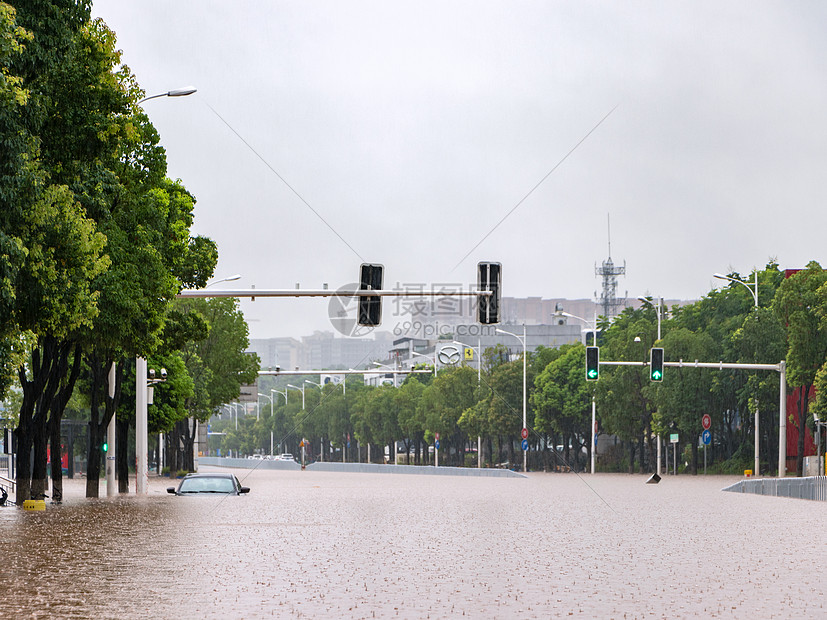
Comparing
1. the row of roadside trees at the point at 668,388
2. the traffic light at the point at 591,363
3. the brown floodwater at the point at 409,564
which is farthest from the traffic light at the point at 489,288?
the row of roadside trees at the point at 668,388

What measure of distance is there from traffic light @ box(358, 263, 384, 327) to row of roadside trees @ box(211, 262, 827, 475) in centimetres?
3592

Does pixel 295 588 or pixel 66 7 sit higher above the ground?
pixel 66 7

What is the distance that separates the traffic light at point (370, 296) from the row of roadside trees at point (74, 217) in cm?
461

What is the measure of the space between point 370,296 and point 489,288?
230 centimetres

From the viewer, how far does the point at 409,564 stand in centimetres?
1652

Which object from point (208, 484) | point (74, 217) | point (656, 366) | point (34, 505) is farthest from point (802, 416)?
point (74, 217)

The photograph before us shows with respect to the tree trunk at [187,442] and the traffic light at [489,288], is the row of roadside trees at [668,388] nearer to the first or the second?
the tree trunk at [187,442]

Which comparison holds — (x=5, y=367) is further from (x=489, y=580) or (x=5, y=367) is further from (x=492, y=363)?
(x=492, y=363)

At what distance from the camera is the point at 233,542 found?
795 inches

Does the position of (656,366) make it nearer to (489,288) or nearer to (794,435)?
(489,288)

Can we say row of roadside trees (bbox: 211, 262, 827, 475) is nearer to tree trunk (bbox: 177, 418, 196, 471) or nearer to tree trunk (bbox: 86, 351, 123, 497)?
tree trunk (bbox: 177, 418, 196, 471)

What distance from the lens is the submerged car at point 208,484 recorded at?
35.8m

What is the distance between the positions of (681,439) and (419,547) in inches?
2520

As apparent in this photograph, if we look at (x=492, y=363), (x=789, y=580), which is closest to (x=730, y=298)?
(x=492, y=363)
